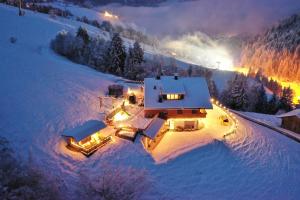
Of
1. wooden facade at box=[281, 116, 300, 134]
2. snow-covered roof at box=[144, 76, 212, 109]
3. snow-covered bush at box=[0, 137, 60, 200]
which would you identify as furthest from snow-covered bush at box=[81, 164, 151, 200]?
wooden facade at box=[281, 116, 300, 134]

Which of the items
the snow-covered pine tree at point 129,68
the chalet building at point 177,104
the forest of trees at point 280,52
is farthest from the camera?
the forest of trees at point 280,52

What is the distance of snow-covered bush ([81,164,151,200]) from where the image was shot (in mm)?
25913

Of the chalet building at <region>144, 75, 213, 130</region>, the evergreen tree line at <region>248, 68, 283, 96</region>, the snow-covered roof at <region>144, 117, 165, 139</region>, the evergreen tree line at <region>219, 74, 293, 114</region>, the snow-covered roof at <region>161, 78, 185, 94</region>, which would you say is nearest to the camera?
the snow-covered roof at <region>144, 117, 165, 139</region>

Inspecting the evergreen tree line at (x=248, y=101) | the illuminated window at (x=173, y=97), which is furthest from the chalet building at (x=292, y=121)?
the illuminated window at (x=173, y=97)

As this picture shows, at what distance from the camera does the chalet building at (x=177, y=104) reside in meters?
39.8

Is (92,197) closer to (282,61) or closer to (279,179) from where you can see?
(279,179)

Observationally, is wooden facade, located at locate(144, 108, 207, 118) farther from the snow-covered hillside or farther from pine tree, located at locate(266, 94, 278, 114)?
pine tree, located at locate(266, 94, 278, 114)

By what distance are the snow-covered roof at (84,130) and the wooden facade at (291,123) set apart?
111ft

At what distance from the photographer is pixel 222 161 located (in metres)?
34.4

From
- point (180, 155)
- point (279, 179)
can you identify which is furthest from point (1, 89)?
point (279, 179)

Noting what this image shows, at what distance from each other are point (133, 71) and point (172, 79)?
24.2 metres

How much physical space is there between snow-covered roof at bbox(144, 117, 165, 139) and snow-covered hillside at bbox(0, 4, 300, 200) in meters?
1.93

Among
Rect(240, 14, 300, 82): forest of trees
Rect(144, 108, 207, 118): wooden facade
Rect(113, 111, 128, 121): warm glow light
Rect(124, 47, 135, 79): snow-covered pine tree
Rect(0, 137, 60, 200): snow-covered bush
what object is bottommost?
Rect(0, 137, 60, 200): snow-covered bush

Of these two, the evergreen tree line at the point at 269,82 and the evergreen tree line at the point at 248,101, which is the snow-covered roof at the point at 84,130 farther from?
the evergreen tree line at the point at 269,82
